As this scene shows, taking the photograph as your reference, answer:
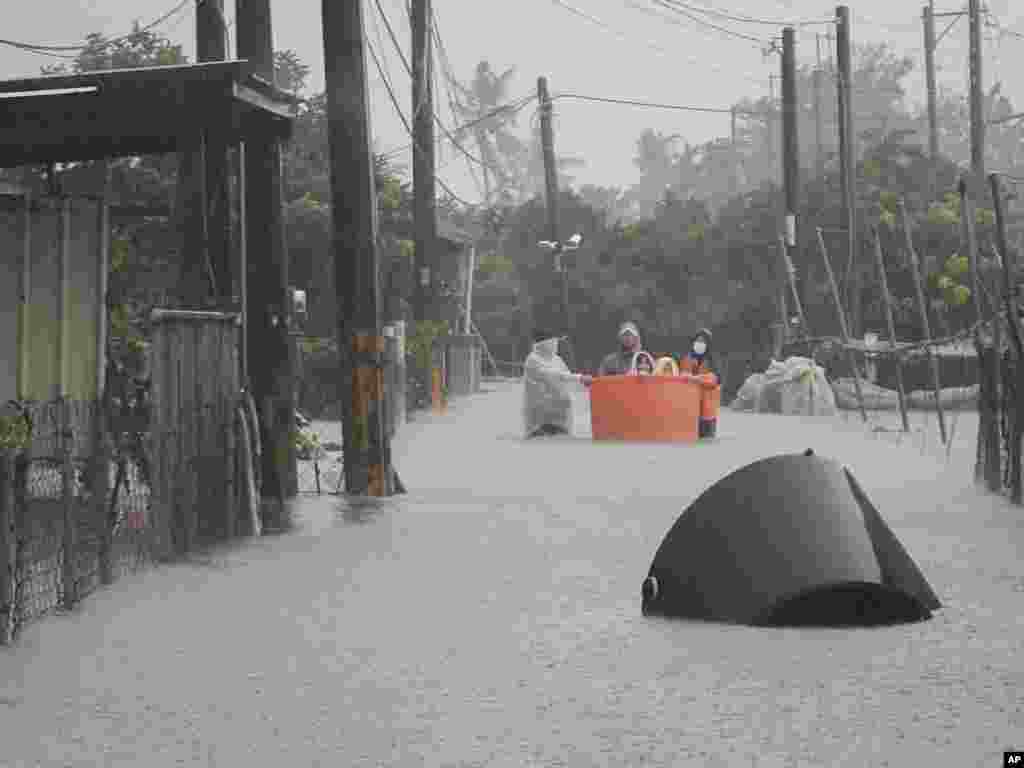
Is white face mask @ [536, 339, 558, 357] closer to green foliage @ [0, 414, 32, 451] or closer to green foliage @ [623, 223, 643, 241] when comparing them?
green foliage @ [0, 414, 32, 451]

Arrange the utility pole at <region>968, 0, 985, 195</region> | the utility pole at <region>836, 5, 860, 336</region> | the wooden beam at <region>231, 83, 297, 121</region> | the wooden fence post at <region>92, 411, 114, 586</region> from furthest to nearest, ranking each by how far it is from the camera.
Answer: the utility pole at <region>968, 0, 985, 195</region>, the utility pole at <region>836, 5, 860, 336</region>, the wooden beam at <region>231, 83, 297, 121</region>, the wooden fence post at <region>92, 411, 114, 586</region>

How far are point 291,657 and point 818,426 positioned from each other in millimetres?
25224

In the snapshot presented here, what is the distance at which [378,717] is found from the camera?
796 cm

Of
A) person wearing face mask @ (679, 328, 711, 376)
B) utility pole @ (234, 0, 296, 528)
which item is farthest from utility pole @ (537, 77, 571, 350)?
utility pole @ (234, 0, 296, 528)

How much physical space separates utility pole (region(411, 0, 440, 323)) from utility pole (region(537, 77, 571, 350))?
1991 cm

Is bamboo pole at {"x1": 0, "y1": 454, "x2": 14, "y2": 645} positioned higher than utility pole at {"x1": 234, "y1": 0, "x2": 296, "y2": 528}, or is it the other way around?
utility pole at {"x1": 234, "y1": 0, "x2": 296, "y2": 528}

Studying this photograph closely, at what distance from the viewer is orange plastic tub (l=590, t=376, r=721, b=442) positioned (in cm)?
2877

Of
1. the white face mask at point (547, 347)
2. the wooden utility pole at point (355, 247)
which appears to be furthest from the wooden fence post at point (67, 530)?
the white face mask at point (547, 347)

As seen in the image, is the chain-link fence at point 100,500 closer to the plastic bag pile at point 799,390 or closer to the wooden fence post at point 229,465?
the wooden fence post at point 229,465

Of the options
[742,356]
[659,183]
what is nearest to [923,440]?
[742,356]

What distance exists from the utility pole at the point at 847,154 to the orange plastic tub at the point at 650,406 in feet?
55.1

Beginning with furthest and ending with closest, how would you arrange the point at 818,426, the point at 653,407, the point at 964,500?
1. the point at 818,426
2. the point at 653,407
3. the point at 964,500

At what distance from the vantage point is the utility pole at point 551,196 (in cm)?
6112

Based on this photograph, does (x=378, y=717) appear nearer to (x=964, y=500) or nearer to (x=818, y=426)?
(x=964, y=500)
